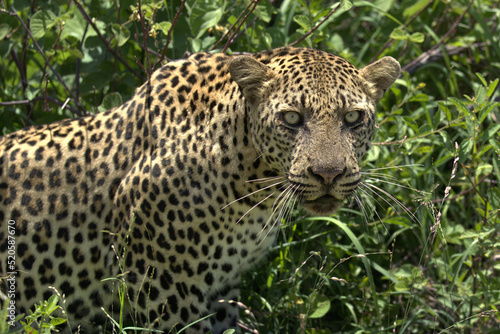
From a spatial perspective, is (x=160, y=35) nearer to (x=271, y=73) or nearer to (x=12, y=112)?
(x=12, y=112)

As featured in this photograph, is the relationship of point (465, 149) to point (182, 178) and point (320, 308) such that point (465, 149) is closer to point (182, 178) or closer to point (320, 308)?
point (320, 308)

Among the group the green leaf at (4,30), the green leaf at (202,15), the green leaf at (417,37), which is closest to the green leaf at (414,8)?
the green leaf at (417,37)

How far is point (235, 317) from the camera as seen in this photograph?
493cm

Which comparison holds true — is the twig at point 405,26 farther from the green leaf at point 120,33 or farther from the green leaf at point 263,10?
the green leaf at point 120,33

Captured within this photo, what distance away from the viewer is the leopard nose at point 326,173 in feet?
12.5

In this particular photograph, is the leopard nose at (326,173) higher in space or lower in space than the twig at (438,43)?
lower

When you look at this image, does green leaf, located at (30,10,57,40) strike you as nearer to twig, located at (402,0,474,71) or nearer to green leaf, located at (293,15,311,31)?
green leaf, located at (293,15,311,31)

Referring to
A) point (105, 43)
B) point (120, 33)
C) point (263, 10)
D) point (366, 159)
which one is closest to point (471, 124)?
→ point (366, 159)

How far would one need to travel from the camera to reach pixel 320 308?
510 cm

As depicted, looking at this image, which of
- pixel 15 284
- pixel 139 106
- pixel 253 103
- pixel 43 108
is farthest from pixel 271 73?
pixel 43 108

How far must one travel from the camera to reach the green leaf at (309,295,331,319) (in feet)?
16.6

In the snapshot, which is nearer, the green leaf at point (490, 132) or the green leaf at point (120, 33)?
the green leaf at point (490, 132)

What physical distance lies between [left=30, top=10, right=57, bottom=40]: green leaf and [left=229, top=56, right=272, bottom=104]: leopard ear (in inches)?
76.7

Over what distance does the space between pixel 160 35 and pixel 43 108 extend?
130 cm
